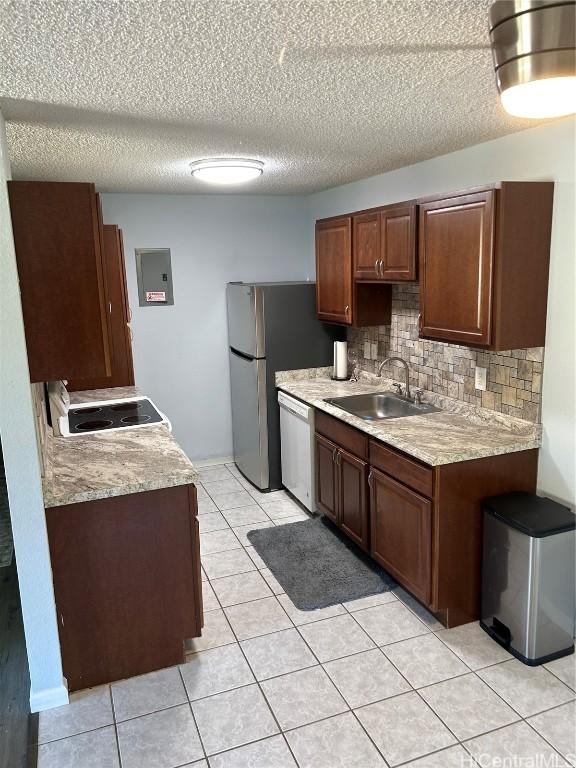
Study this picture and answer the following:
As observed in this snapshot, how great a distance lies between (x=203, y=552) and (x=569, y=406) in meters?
2.30

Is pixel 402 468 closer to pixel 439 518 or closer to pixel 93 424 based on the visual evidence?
pixel 439 518

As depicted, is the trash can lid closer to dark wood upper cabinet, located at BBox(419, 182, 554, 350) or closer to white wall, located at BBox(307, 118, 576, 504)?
white wall, located at BBox(307, 118, 576, 504)

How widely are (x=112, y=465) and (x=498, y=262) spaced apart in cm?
198

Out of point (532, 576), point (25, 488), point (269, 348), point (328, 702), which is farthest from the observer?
point (269, 348)

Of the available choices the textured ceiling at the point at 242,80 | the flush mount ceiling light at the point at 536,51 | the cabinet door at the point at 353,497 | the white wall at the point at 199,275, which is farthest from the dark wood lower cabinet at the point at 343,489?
the flush mount ceiling light at the point at 536,51

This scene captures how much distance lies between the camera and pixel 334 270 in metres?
4.05

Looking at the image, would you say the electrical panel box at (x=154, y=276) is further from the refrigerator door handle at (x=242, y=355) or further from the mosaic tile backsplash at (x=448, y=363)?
the mosaic tile backsplash at (x=448, y=363)

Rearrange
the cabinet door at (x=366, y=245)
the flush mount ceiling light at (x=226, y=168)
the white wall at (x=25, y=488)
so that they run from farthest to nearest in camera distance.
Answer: the cabinet door at (x=366, y=245)
the flush mount ceiling light at (x=226, y=168)
the white wall at (x=25, y=488)

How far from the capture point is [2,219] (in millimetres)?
2041

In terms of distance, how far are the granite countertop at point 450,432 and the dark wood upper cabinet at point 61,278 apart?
1.48 meters

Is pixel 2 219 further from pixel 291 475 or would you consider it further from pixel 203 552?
pixel 291 475

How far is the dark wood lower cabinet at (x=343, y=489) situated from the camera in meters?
3.36

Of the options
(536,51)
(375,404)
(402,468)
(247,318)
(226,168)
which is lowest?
(402,468)

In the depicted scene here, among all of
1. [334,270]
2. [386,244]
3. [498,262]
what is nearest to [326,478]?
[334,270]
